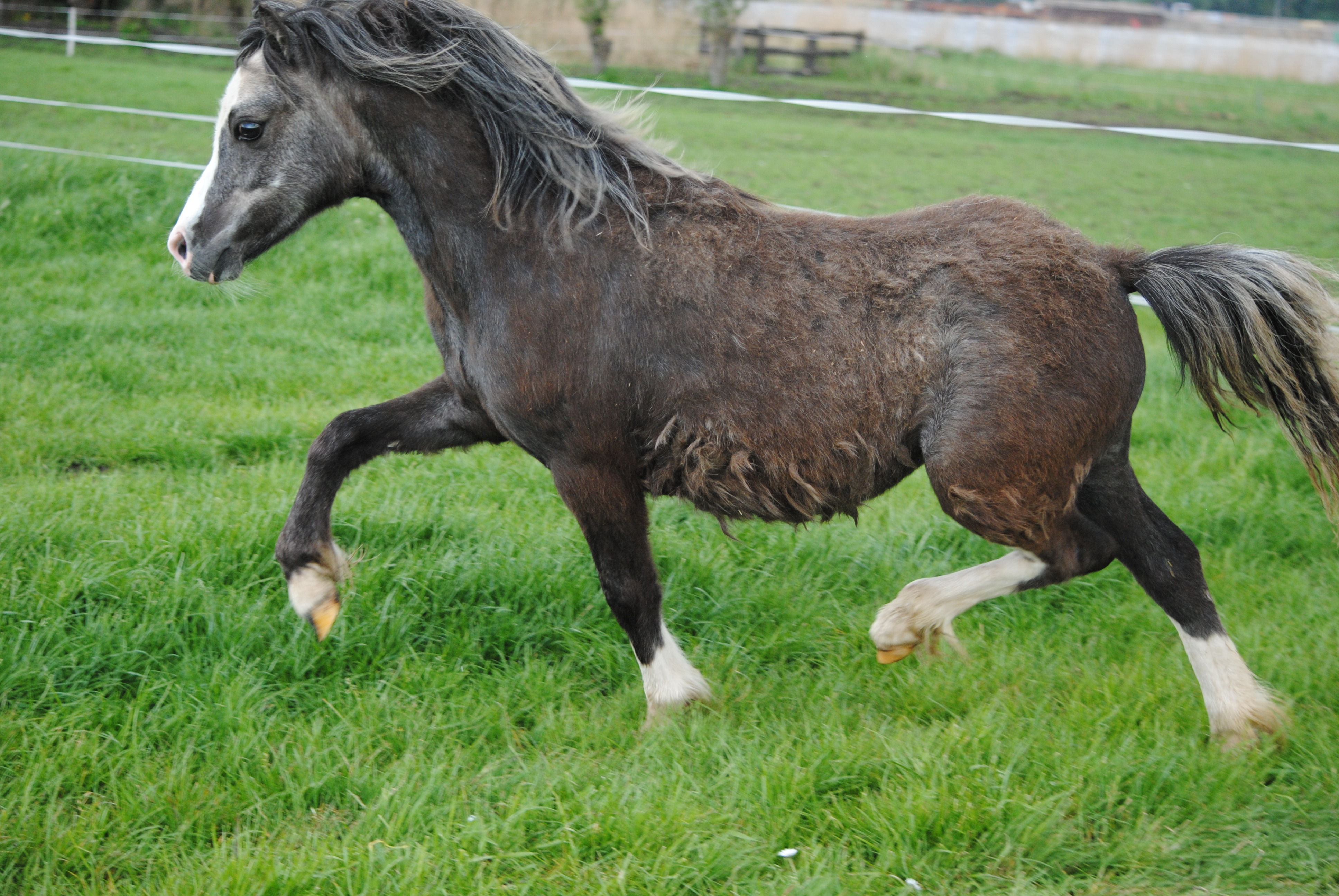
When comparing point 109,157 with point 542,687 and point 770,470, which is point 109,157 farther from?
point 770,470

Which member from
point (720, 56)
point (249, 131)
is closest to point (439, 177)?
point (249, 131)

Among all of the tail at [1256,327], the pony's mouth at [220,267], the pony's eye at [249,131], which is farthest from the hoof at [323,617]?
the tail at [1256,327]

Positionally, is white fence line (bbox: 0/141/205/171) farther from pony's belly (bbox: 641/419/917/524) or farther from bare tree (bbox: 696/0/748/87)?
bare tree (bbox: 696/0/748/87)

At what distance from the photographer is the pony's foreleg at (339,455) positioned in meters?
3.33

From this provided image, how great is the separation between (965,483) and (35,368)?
211 inches

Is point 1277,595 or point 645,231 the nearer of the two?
point 645,231

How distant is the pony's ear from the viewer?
119 inches

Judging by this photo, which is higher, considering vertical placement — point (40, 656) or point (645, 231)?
point (645, 231)

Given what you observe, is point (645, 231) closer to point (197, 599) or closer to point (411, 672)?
point (411, 672)

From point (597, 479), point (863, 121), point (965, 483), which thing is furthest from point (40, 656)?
point (863, 121)

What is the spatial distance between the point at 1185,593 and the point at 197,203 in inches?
130

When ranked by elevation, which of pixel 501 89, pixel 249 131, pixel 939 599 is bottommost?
pixel 939 599

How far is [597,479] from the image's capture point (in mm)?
3197

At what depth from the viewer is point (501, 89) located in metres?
3.25
